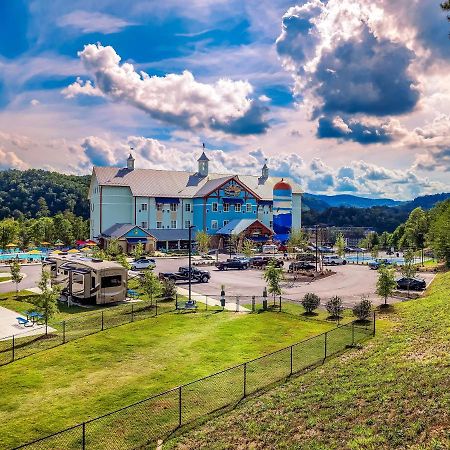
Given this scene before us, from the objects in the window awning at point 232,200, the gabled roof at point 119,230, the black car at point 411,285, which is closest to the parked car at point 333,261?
the black car at point 411,285

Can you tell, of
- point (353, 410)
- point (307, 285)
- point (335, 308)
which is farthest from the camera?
point (307, 285)

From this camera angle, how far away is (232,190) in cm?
9119

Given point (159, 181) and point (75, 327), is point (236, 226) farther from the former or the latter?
point (75, 327)

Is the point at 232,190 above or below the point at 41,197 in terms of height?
below

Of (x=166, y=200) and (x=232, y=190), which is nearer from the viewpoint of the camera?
(x=166, y=200)

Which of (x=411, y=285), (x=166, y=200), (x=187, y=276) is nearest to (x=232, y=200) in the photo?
(x=166, y=200)

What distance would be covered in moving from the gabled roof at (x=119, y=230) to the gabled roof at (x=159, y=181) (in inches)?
271

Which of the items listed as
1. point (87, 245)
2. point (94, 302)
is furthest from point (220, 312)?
point (87, 245)

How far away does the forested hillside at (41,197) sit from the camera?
6132 inches

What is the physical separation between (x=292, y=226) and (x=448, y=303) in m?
73.6

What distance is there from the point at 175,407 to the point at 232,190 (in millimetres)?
77618

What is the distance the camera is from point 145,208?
85312 millimetres

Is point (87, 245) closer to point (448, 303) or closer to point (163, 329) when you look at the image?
point (163, 329)

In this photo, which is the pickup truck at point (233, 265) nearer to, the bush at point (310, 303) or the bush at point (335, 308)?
the bush at point (310, 303)
